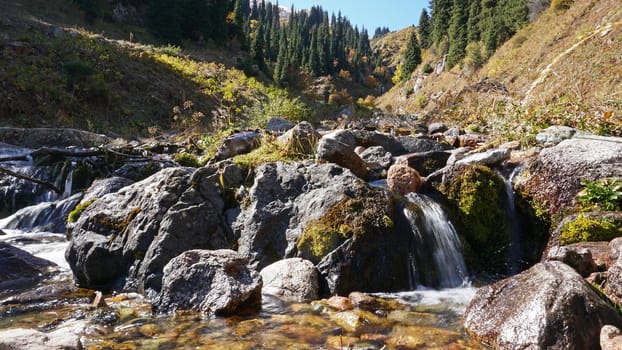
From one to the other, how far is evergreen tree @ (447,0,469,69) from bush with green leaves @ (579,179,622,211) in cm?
4497

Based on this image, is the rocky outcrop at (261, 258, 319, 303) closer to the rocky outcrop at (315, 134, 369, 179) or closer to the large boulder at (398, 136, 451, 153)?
the rocky outcrop at (315, 134, 369, 179)

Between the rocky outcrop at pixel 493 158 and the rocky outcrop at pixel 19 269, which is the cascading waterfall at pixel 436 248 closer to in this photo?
the rocky outcrop at pixel 493 158

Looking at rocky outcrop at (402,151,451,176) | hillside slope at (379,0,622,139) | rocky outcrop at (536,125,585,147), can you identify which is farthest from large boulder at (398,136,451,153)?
rocky outcrop at (536,125,585,147)

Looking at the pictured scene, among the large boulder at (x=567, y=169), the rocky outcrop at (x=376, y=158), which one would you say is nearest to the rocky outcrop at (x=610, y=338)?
the large boulder at (x=567, y=169)

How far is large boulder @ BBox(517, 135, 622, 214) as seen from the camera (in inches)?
196

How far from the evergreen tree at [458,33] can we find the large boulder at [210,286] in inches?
1865

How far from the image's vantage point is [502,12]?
38.9 m

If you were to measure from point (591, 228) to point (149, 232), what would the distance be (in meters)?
5.16

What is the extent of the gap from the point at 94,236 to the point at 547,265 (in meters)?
5.13

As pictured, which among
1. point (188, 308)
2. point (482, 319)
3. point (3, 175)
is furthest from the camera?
point (3, 175)

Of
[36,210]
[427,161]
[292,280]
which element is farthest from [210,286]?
[36,210]

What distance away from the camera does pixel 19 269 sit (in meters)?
5.10

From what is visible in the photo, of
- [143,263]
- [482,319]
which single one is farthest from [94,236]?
[482,319]

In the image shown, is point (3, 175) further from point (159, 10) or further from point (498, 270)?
point (159, 10)
